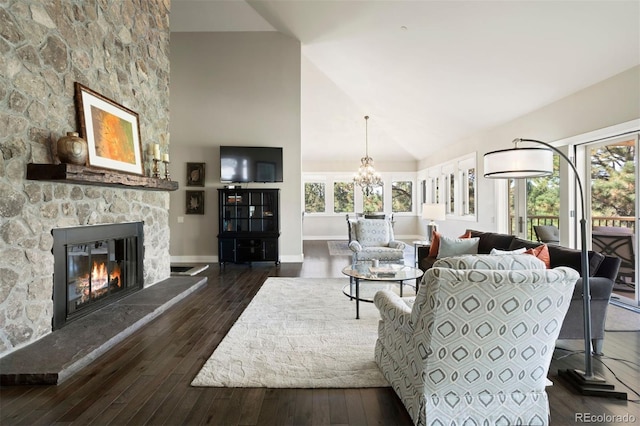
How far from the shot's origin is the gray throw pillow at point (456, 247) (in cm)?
413

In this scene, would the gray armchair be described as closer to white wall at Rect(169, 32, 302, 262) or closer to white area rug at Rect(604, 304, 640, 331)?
white area rug at Rect(604, 304, 640, 331)

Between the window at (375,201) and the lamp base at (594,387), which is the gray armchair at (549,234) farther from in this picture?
the window at (375,201)

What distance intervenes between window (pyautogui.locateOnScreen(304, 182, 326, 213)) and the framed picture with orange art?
8085 mm

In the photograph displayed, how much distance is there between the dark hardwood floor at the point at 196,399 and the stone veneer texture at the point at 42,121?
2.52ft

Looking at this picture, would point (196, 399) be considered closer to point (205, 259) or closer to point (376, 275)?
point (376, 275)

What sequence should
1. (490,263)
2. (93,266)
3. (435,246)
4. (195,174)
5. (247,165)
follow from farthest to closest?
(195,174)
(247,165)
(435,246)
(93,266)
(490,263)

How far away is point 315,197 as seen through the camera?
11867mm

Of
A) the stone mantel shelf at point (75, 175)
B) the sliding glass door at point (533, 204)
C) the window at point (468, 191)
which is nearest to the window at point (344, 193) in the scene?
the window at point (468, 191)

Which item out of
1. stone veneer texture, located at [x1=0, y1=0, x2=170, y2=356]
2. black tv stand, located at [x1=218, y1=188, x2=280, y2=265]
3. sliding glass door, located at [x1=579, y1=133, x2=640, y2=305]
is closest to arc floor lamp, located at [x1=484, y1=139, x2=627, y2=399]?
sliding glass door, located at [x1=579, y1=133, x2=640, y2=305]

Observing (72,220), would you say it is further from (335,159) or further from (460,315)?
(335,159)

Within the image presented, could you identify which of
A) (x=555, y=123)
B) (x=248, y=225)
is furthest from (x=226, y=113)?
(x=555, y=123)

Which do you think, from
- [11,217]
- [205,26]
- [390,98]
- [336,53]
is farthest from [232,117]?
[11,217]

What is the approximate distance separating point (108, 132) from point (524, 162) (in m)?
4.00

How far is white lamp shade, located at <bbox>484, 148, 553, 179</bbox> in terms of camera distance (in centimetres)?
262
